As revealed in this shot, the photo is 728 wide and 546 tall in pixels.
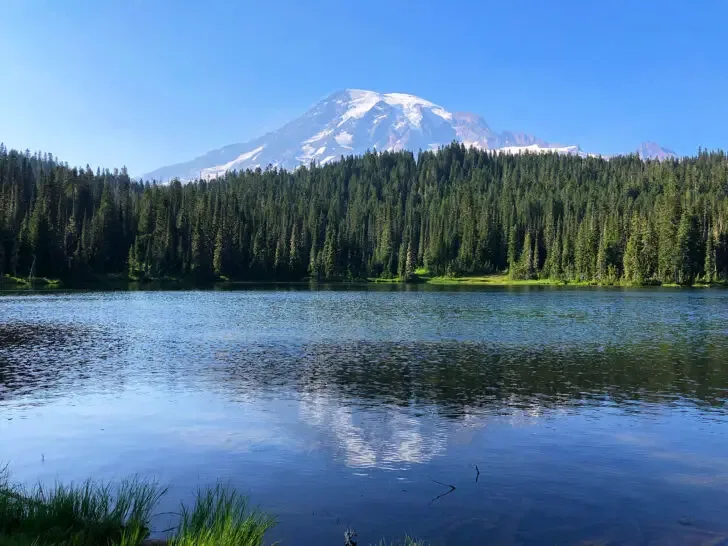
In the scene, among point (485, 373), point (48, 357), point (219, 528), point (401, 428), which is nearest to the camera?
point (219, 528)

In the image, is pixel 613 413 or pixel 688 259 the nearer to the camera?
pixel 613 413

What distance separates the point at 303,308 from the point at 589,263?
136 meters

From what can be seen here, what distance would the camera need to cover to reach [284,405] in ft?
95.6

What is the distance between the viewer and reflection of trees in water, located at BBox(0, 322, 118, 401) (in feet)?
111

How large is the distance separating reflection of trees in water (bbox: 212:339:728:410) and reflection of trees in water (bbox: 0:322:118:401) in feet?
27.9

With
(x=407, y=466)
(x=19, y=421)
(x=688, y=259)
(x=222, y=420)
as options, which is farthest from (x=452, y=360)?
(x=688, y=259)

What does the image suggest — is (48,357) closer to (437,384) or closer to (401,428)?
(437,384)

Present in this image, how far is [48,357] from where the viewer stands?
42.8 meters

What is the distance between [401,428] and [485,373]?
47.7 feet

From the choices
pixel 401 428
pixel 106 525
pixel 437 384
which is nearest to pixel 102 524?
pixel 106 525

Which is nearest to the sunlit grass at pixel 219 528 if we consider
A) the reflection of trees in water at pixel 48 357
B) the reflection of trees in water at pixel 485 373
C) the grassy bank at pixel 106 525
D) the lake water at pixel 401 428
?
the grassy bank at pixel 106 525

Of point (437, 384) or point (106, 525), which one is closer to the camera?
point (106, 525)

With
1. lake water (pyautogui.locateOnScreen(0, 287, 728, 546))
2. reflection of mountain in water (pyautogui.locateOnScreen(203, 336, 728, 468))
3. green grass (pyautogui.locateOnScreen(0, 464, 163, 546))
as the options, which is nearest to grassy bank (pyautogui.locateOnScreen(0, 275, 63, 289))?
lake water (pyautogui.locateOnScreen(0, 287, 728, 546))

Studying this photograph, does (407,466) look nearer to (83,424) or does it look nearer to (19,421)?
(83,424)
